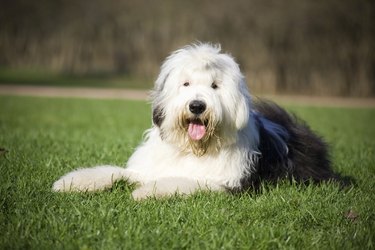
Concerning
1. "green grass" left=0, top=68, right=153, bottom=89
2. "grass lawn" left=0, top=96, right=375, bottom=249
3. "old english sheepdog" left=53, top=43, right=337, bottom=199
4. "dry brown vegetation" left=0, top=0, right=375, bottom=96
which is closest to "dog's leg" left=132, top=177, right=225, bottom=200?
"old english sheepdog" left=53, top=43, right=337, bottom=199

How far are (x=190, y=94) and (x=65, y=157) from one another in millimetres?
2424

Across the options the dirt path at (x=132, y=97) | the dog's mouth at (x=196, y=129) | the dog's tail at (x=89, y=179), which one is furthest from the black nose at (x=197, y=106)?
the dirt path at (x=132, y=97)

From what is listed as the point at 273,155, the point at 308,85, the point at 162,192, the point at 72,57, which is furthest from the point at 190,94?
the point at 72,57

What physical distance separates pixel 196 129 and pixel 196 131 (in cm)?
2

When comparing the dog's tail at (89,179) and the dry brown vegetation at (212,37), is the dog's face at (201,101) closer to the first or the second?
the dog's tail at (89,179)

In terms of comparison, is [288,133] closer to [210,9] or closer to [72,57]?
[210,9]

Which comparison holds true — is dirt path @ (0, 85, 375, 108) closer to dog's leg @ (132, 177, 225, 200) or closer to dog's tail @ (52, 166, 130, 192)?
dog's tail @ (52, 166, 130, 192)

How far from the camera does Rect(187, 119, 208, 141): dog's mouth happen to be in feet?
15.7

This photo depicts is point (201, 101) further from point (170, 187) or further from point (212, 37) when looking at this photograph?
point (212, 37)

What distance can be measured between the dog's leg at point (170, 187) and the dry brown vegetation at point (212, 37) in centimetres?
2135

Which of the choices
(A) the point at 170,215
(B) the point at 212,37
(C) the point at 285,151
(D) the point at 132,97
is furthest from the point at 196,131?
(B) the point at 212,37

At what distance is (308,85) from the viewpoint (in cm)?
2636

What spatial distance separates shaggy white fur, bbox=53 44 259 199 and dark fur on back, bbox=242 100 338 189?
0.24m

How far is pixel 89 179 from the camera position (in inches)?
193
